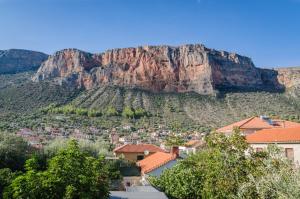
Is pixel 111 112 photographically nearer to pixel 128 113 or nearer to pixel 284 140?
pixel 128 113

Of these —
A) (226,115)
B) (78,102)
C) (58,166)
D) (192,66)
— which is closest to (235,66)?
(192,66)

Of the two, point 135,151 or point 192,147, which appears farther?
point 192,147

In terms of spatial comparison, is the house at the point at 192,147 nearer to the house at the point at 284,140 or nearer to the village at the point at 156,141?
the village at the point at 156,141

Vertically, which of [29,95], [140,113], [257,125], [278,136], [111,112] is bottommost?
[140,113]

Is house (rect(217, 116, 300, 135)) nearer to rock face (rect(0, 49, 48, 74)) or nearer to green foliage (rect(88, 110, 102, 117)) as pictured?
green foliage (rect(88, 110, 102, 117))

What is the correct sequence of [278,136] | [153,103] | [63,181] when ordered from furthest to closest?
[153,103], [278,136], [63,181]

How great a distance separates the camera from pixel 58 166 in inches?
571

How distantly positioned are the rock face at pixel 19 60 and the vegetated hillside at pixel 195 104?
6530 centimetres

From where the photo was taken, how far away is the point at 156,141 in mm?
85062

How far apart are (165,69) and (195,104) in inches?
1811

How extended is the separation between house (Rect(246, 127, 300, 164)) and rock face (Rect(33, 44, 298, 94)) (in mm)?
94066

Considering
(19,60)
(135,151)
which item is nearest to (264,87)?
(135,151)

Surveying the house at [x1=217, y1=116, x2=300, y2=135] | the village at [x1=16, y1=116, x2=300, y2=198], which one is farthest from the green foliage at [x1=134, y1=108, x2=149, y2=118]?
the house at [x1=217, y1=116, x2=300, y2=135]

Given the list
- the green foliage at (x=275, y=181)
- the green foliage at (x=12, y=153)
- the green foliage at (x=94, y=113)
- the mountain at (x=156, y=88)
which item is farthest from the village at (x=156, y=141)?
the green foliage at (x=12, y=153)
